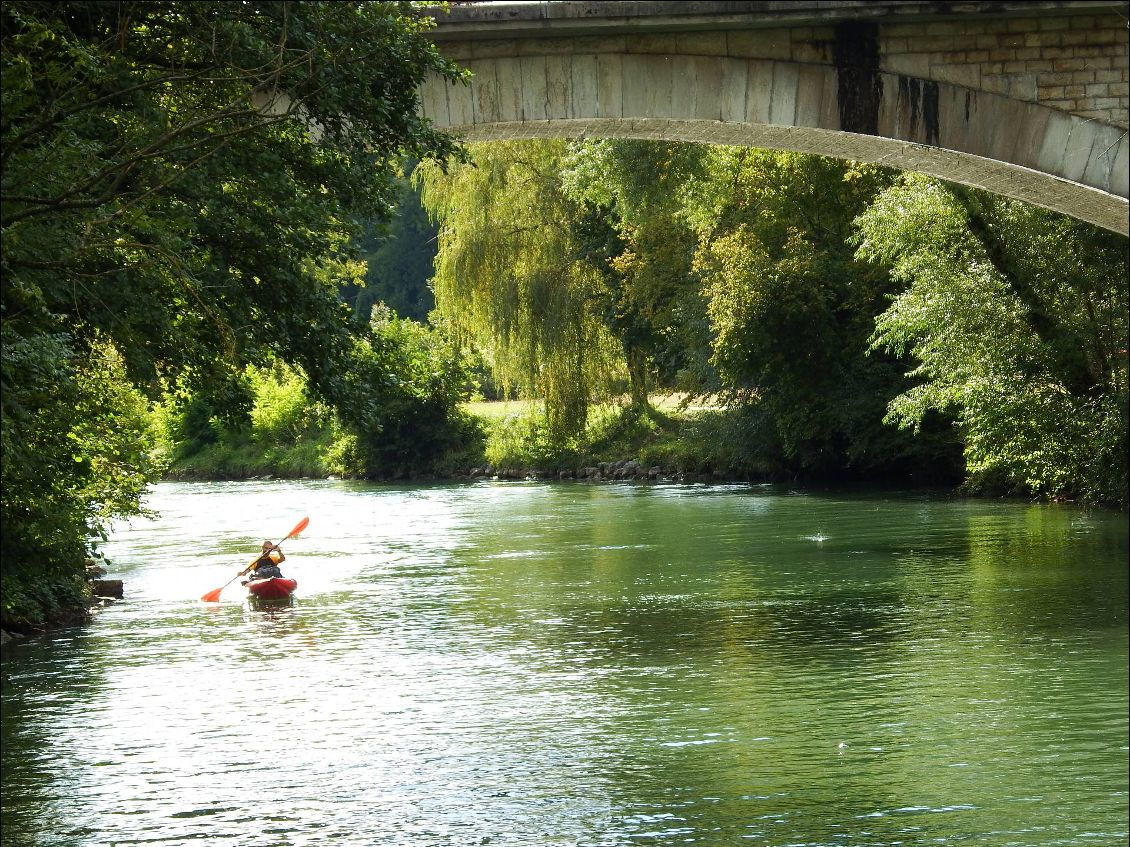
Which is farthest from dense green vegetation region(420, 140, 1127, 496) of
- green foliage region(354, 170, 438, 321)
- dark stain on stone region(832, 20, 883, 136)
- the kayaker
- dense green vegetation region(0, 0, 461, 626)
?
green foliage region(354, 170, 438, 321)

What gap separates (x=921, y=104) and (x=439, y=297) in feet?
56.8

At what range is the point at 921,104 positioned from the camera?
13266 millimetres

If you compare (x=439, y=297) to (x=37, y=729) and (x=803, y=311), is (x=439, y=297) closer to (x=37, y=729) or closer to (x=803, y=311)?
(x=803, y=311)

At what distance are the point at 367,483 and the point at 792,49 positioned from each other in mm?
21606

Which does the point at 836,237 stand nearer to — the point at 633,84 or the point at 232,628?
the point at 633,84

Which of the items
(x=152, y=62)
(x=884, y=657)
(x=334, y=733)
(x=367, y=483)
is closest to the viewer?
(x=152, y=62)

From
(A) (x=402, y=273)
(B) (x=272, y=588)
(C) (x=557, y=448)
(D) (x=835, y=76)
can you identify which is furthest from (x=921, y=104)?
(A) (x=402, y=273)

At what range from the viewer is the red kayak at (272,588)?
1553 centimetres

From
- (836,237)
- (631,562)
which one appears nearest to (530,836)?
(631,562)

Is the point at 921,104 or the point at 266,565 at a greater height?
the point at 921,104

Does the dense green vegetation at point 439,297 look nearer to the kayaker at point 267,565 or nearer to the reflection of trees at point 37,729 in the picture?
the reflection of trees at point 37,729

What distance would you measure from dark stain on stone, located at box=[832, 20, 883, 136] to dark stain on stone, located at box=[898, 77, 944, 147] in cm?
21

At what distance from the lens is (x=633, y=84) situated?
13.5 meters

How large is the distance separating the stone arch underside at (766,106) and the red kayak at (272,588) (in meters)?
4.98
